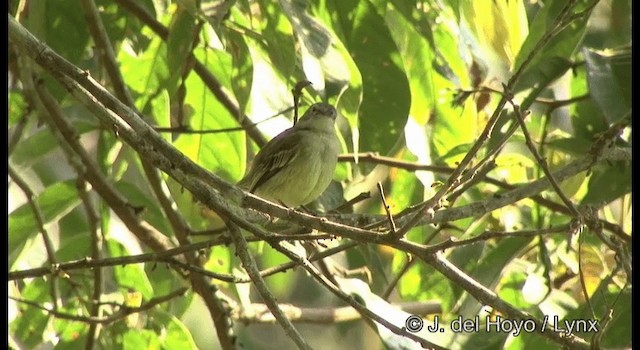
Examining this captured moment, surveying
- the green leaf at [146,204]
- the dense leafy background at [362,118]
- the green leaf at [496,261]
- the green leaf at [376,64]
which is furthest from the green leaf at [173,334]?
the green leaf at [496,261]

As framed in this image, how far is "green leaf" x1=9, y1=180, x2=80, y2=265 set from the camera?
4355 mm

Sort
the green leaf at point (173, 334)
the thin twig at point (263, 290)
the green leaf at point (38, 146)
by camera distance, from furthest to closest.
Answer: the green leaf at point (38, 146) < the green leaf at point (173, 334) < the thin twig at point (263, 290)

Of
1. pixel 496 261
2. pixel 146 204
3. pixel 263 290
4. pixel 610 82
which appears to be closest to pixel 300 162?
pixel 146 204

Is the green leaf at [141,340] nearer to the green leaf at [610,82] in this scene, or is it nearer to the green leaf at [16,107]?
the green leaf at [16,107]

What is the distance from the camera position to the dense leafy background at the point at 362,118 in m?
3.56

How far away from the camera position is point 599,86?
12.5 ft

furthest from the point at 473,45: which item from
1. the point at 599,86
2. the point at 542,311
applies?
the point at 542,311

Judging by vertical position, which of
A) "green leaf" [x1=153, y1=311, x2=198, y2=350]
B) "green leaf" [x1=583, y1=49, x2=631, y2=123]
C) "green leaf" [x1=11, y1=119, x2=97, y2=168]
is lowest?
"green leaf" [x1=153, y1=311, x2=198, y2=350]

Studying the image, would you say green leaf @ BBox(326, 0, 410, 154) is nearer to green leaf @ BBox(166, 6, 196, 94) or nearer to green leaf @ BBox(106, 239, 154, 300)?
green leaf @ BBox(166, 6, 196, 94)

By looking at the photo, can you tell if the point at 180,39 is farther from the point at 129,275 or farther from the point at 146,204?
the point at 129,275

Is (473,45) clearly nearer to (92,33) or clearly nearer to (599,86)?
(599,86)
